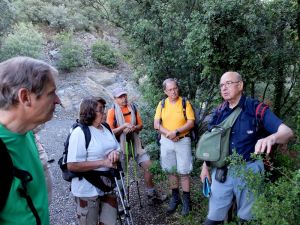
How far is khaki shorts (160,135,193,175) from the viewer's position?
16.7 feet

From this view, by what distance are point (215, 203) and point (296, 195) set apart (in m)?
1.58

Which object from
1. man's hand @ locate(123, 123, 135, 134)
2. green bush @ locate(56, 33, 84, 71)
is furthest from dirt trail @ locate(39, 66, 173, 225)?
man's hand @ locate(123, 123, 135, 134)

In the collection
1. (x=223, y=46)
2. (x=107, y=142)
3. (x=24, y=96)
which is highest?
(x=223, y=46)

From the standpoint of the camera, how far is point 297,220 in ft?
7.36

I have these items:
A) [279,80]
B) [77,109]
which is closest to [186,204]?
[279,80]

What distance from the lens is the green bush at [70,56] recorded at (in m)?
16.6

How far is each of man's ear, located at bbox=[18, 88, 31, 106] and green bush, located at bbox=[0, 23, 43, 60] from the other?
15077 mm

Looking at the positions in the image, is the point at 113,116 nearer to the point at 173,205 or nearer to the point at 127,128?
the point at 127,128

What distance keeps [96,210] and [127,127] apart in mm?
1868

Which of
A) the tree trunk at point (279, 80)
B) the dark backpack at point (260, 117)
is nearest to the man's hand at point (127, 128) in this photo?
the dark backpack at point (260, 117)

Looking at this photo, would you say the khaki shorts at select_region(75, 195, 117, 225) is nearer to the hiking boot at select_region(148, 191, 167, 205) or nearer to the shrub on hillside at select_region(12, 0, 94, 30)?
the hiking boot at select_region(148, 191, 167, 205)

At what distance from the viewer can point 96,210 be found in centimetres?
354

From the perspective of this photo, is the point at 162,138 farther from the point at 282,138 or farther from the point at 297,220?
the point at 297,220

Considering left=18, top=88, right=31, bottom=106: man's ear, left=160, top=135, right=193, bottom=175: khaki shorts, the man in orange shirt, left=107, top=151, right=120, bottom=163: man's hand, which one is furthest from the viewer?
the man in orange shirt
